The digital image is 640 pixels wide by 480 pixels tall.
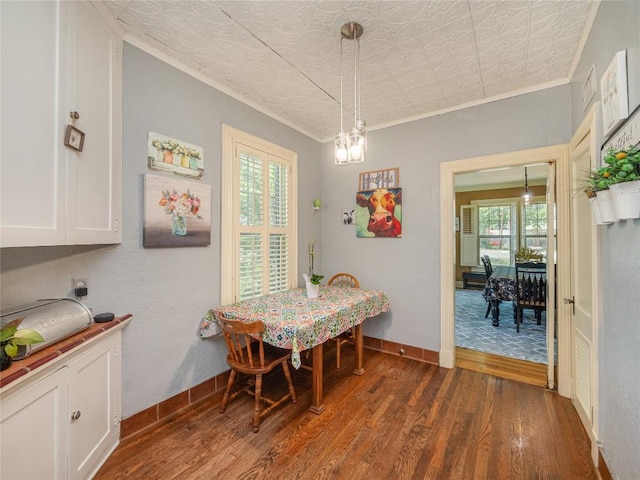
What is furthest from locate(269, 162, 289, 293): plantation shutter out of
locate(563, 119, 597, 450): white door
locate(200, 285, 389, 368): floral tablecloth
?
locate(563, 119, 597, 450): white door

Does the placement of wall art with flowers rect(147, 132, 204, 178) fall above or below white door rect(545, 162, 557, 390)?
above

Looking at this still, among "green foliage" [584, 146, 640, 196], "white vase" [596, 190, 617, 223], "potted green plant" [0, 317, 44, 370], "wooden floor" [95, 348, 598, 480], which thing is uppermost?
"green foliage" [584, 146, 640, 196]

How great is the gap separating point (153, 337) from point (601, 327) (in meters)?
2.92

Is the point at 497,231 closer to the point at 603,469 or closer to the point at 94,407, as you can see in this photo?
the point at 603,469

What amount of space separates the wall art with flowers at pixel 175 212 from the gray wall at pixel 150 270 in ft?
0.19

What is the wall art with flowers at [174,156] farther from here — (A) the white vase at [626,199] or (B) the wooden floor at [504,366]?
(B) the wooden floor at [504,366]

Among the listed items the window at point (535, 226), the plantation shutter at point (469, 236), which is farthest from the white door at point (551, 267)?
the plantation shutter at point (469, 236)

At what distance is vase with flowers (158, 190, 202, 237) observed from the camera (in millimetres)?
2165

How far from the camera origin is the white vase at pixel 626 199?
3.81ft

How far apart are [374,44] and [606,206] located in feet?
5.64

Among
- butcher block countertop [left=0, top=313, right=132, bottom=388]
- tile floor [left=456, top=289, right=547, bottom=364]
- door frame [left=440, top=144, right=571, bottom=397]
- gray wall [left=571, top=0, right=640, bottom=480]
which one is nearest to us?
butcher block countertop [left=0, top=313, right=132, bottom=388]

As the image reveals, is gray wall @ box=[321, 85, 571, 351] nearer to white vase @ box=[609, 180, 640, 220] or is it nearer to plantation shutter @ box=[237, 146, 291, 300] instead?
plantation shutter @ box=[237, 146, 291, 300]

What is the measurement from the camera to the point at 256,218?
2.96 m

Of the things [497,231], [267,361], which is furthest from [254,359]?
[497,231]
